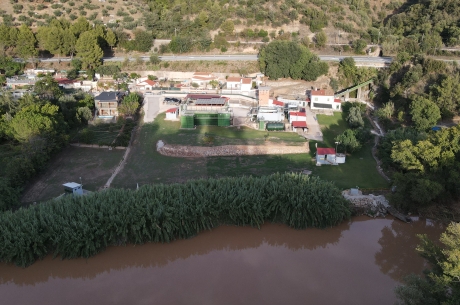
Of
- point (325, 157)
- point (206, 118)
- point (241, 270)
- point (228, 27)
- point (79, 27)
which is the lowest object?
point (241, 270)

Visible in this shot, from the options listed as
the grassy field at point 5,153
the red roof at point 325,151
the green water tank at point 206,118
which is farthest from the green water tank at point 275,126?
the grassy field at point 5,153

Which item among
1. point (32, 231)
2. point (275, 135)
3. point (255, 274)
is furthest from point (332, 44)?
point (32, 231)

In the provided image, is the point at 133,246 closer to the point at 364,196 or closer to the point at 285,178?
the point at 285,178

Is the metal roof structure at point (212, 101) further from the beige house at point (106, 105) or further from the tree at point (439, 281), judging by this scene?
the tree at point (439, 281)

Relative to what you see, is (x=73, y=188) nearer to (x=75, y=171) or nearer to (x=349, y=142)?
(x=75, y=171)

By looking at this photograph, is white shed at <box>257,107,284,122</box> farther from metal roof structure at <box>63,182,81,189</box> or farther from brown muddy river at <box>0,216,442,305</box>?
metal roof structure at <box>63,182,81,189</box>

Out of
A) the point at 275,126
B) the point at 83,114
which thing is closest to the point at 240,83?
the point at 275,126
